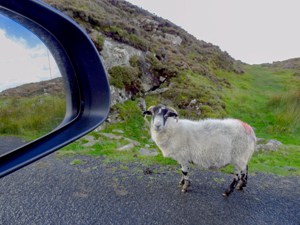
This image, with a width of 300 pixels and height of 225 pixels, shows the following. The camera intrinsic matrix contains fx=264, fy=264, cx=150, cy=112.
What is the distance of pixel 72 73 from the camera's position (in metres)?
2.16

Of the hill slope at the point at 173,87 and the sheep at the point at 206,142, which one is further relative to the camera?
the hill slope at the point at 173,87

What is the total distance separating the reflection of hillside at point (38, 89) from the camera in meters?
1.44

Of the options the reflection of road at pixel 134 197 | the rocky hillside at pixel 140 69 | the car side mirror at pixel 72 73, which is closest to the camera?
the car side mirror at pixel 72 73

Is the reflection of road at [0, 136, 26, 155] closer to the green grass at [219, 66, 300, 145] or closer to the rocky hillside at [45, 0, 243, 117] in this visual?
the rocky hillside at [45, 0, 243, 117]

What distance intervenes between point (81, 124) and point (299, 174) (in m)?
7.64

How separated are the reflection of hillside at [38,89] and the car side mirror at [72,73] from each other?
0.12 m

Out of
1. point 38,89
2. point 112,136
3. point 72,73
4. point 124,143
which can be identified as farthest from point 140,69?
point 38,89

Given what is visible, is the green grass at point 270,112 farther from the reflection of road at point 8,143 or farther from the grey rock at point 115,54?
the reflection of road at point 8,143

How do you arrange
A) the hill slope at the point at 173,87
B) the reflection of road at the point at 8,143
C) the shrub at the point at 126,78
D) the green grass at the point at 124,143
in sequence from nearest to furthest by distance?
the reflection of road at the point at 8,143
the green grass at the point at 124,143
the shrub at the point at 126,78
the hill slope at the point at 173,87

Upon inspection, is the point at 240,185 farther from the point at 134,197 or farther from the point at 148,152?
the point at 148,152

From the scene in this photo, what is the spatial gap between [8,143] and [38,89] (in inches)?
16.1

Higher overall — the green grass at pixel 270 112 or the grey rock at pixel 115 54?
the grey rock at pixel 115 54

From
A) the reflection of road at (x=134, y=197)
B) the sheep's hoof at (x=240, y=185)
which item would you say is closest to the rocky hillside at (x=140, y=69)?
the reflection of road at (x=134, y=197)

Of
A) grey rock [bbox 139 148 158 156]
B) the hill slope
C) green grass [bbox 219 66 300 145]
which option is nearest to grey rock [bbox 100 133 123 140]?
grey rock [bbox 139 148 158 156]
